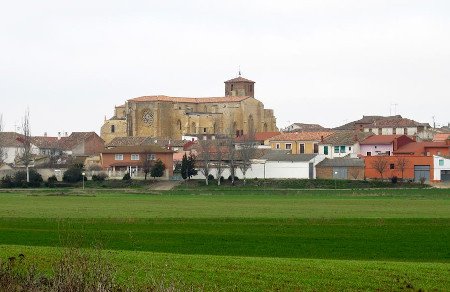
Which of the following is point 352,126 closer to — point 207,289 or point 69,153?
point 69,153

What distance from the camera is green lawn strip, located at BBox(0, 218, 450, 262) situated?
29625 millimetres

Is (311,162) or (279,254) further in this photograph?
(311,162)

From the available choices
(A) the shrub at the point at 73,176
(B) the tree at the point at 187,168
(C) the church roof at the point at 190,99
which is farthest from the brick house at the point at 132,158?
(C) the church roof at the point at 190,99

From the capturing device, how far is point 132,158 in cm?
12544

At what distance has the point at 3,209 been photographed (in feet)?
185

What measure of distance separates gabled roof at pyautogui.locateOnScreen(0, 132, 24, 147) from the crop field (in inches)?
3986

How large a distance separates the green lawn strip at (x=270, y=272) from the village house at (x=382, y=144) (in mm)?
103524

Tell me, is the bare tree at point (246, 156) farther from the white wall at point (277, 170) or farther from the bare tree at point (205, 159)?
the bare tree at point (205, 159)

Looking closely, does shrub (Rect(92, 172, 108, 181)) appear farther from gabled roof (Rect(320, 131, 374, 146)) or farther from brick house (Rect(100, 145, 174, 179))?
gabled roof (Rect(320, 131, 374, 146))

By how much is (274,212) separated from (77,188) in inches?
2031

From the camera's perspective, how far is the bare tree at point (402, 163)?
367 ft

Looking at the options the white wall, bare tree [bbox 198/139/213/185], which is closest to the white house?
the white wall

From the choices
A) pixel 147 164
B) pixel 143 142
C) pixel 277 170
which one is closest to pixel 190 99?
pixel 143 142

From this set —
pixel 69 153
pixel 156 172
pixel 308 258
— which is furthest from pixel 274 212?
pixel 69 153
